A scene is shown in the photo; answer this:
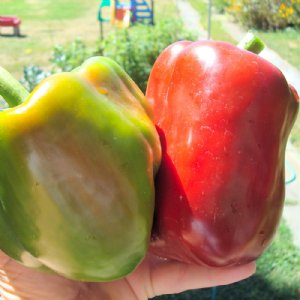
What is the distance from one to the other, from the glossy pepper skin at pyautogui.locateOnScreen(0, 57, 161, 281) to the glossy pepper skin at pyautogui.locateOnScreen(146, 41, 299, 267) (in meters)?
0.06

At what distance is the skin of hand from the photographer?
1.33 meters

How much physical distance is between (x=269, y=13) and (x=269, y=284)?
8092 millimetres

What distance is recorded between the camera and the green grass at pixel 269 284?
3051 mm

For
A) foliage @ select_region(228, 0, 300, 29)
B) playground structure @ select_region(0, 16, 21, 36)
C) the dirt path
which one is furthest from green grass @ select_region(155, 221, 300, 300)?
playground structure @ select_region(0, 16, 21, 36)

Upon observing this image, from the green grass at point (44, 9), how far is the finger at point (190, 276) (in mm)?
11667

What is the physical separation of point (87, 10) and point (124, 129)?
43.7ft

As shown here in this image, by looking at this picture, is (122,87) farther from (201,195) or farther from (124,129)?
(201,195)

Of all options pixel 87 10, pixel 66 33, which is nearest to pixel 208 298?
pixel 66 33

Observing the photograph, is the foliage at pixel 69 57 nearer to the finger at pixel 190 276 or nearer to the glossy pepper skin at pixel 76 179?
the finger at pixel 190 276

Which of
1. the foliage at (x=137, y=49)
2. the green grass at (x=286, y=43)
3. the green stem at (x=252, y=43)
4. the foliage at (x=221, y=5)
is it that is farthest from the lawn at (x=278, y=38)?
the green stem at (x=252, y=43)

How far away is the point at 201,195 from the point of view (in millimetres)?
1140

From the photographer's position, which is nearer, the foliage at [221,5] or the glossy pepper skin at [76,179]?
the glossy pepper skin at [76,179]

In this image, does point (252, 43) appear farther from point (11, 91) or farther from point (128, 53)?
point (128, 53)

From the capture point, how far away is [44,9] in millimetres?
13906
